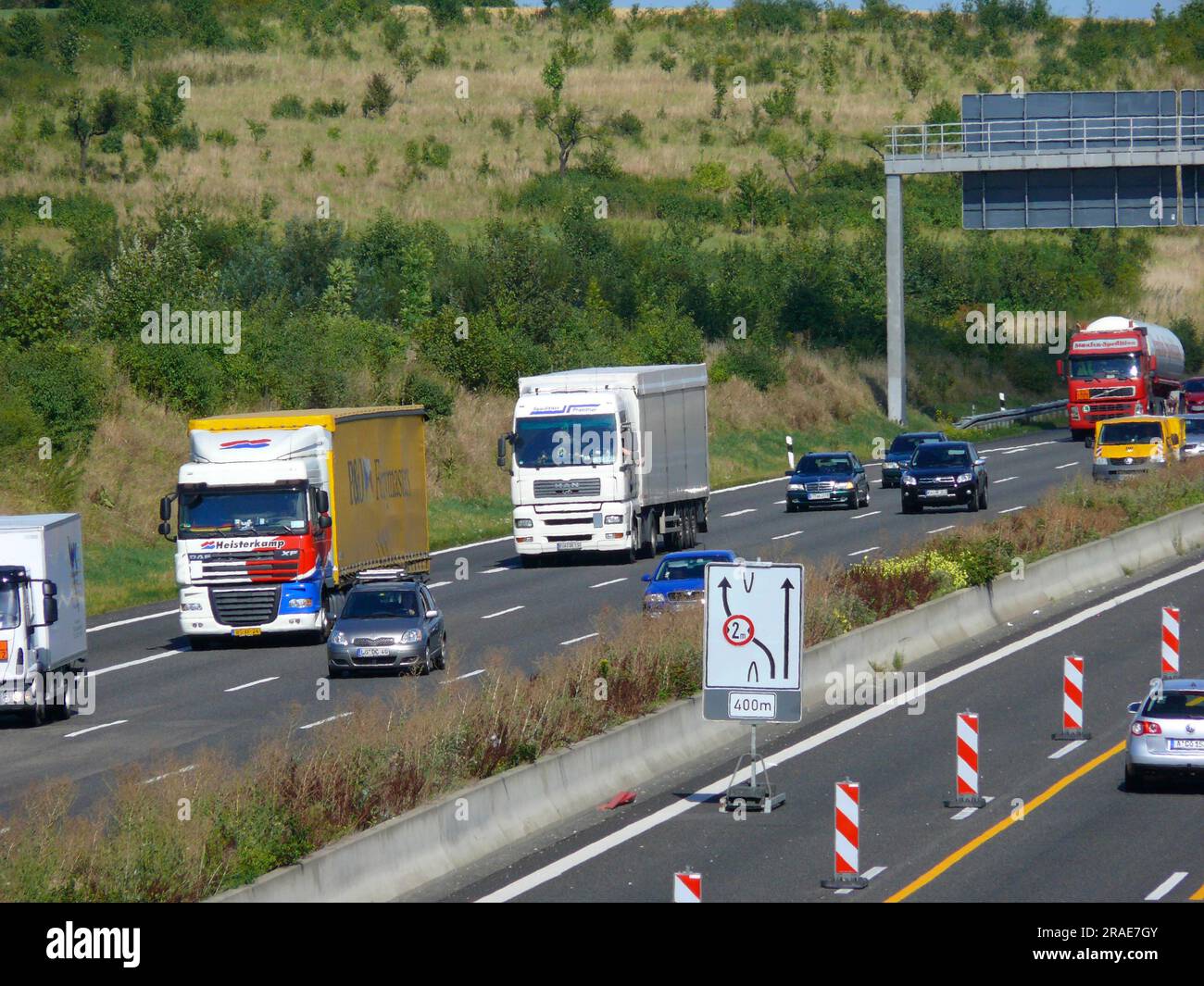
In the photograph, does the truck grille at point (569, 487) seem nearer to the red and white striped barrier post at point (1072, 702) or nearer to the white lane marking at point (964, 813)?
the red and white striped barrier post at point (1072, 702)

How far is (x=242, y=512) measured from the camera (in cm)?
2984

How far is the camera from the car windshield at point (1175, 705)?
59.5ft

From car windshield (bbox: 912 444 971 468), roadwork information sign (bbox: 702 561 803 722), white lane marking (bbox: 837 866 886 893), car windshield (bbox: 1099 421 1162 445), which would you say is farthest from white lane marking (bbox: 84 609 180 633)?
car windshield (bbox: 1099 421 1162 445)

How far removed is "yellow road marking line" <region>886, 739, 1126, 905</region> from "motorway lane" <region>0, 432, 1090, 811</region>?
5554 millimetres

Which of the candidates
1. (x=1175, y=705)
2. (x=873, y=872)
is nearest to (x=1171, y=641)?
(x=1175, y=705)

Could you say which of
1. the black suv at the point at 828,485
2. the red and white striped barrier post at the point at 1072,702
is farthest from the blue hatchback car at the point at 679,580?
the black suv at the point at 828,485

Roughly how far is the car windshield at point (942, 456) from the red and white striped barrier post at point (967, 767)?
27.9 metres

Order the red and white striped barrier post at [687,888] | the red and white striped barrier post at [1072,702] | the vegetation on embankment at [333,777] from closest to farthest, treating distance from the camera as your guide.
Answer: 1. the red and white striped barrier post at [687,888]
2. the vegetation on embankment at [333,777]
3. the red and white striped barrier post at [1072,702]

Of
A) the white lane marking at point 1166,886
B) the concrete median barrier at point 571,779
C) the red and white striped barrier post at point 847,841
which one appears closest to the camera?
the concrete median barrier at point 571,779

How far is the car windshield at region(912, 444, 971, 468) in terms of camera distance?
4547 centimetres

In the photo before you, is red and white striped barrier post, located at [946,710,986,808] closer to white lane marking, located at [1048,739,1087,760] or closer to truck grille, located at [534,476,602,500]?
white lane marking, located at [1048,739,1087,760]

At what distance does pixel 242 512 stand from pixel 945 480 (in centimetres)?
2058

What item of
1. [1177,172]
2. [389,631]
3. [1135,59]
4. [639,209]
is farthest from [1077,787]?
[1135,59]

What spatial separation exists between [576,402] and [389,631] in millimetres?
12956
